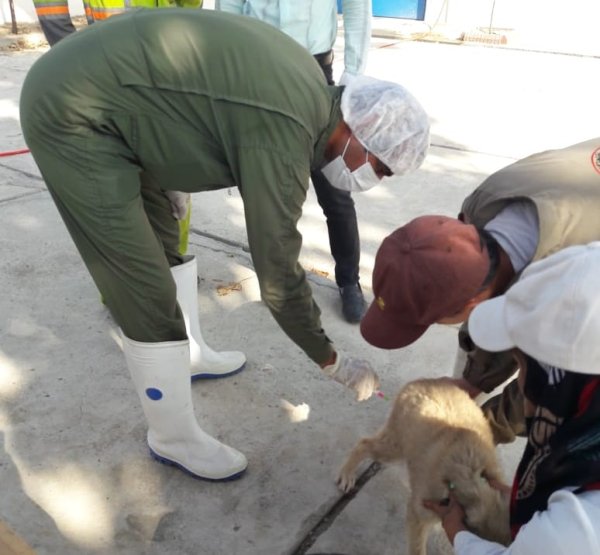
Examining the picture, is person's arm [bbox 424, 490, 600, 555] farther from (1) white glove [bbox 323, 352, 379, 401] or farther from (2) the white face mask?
(2) the white face mask

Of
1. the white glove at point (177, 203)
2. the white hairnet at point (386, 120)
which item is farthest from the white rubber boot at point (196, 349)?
the white hairnet at point (386, 120)

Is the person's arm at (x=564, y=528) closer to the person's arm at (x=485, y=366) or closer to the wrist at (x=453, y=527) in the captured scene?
the wrist at (x=453, y=527)

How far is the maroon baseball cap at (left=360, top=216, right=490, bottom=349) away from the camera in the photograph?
1.67 m

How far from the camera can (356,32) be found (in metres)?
3.33

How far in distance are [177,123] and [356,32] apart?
Result: 179 centimetres

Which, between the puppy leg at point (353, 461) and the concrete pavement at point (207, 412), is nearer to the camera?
the concrete pavement at point (207, 412)

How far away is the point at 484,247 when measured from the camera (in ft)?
5.66

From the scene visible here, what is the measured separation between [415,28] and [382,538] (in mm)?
10595

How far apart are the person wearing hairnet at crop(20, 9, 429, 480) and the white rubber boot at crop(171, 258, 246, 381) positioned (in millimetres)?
535

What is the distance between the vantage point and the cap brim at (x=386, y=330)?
1869 millimetres

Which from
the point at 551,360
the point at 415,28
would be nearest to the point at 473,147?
the point at 551,360

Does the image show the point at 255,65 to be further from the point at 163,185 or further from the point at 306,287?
the point at 306,287

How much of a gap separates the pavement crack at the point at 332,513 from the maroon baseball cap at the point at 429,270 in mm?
888

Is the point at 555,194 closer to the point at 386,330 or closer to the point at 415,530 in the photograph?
the point at 386,330
